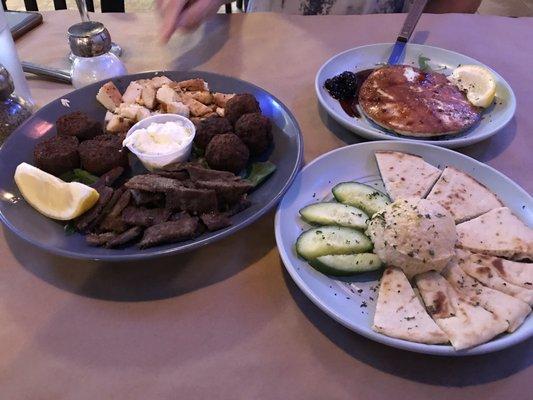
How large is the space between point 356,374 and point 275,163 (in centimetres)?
73

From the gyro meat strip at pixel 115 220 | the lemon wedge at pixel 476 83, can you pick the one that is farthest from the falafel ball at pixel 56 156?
the lemon wedge at pixel 476 83

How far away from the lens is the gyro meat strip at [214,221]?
1.28 m

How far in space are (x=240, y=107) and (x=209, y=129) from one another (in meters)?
0.15

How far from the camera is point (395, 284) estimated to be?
121cm

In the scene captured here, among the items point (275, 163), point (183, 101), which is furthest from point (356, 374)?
point (183, 101)

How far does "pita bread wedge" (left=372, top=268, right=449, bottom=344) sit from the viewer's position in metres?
1.07

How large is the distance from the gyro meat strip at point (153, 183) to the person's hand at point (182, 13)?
974 mm

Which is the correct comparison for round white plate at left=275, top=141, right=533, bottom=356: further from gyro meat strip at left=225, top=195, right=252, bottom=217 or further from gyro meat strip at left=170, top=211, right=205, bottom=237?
gyro meat strip at left=170, top=211, right=205, bottom=237

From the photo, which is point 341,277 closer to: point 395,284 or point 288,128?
point 395,284

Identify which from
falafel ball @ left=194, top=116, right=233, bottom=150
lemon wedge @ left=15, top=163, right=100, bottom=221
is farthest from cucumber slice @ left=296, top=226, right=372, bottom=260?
lemon wedge @ left=15, top=163, right=100, bottom=221

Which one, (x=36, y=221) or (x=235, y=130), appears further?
(x=235, y=130)

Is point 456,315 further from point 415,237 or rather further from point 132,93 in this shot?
point 132,93

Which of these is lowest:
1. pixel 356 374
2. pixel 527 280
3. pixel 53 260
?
pixel 53 260

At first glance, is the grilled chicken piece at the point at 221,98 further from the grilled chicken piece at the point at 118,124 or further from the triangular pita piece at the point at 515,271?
the triangular pita piece at the point at 515,271
